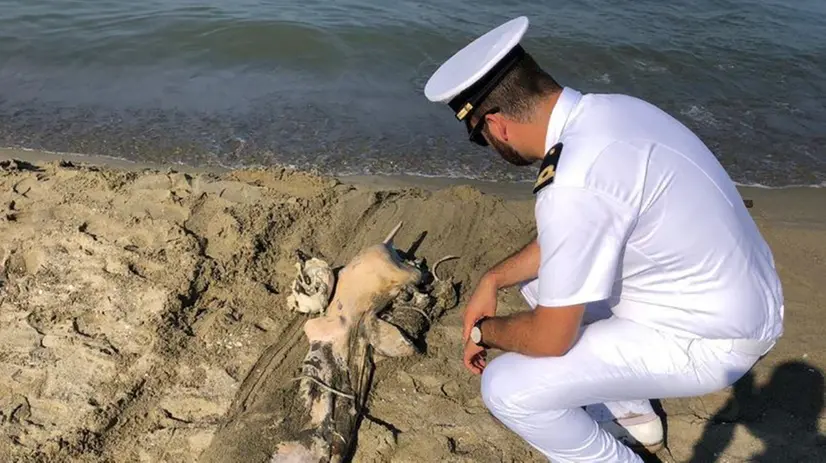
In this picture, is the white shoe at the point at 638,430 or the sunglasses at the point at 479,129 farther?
the white shoe at the point at 638,430

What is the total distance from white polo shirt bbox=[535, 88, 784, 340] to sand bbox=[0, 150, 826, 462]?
1143mm

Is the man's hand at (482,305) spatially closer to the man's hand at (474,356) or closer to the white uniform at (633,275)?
the man's hand at (474,356)

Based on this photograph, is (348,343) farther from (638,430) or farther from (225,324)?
(638,430)

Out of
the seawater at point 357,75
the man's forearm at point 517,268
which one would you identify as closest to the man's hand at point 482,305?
the man's forearm at point 517,268

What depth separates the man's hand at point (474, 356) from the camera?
2.61 metres

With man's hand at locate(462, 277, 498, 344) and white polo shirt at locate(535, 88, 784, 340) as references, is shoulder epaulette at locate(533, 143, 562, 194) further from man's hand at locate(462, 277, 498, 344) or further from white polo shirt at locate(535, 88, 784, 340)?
man's hand at locate(462, 277, 498, 344)

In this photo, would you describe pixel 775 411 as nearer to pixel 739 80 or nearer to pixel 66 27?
pixel 739 80

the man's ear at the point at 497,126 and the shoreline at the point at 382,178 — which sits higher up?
the man's ear at the point at 497,126

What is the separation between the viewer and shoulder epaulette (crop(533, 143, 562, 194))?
6.49ft

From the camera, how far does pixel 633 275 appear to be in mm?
2268

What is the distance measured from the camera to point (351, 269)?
3.78 metres

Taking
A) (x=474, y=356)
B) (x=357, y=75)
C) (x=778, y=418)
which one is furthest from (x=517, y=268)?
(x=357, y=75)

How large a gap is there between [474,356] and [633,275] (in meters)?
0.68

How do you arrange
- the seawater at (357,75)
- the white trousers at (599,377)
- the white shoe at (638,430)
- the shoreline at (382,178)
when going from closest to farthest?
the white trousers at (599,377)
the white shoe at (638,430)
the shoreline at (382,178)
the seawater at (357,75)
